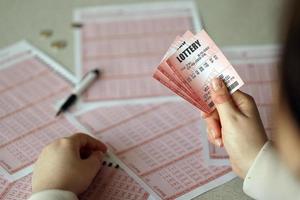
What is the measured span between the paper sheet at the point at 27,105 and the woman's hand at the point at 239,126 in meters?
0.29

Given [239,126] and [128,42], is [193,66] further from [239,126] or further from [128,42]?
[128,42]

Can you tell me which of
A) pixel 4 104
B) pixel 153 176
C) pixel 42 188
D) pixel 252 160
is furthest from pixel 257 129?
pixel 4 104

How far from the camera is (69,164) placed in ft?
2.57

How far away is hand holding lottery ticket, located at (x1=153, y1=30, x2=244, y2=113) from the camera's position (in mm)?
766

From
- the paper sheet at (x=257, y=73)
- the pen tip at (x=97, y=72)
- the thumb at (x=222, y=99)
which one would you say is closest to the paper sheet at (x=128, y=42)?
the pen tip at (x=97, y=72)

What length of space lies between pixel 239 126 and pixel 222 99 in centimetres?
5

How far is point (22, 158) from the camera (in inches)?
33.9

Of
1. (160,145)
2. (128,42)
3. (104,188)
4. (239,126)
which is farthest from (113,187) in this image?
(128,42)

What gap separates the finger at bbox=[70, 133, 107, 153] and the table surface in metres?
0.24

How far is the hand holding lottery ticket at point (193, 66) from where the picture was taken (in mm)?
766

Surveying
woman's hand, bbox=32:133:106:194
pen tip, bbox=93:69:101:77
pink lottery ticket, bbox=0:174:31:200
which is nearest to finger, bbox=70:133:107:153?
woman's hand, bbox=32:133:106:194

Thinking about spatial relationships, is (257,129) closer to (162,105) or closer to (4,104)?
(162,105)

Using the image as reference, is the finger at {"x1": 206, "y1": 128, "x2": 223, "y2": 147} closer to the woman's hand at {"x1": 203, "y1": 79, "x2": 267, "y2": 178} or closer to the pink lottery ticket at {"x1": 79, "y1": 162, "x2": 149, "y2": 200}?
the woman's hand at {"x1": 203, "y1": 79, "x2": 267, "y2": 178}

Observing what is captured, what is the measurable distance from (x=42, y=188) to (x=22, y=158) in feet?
0.39
